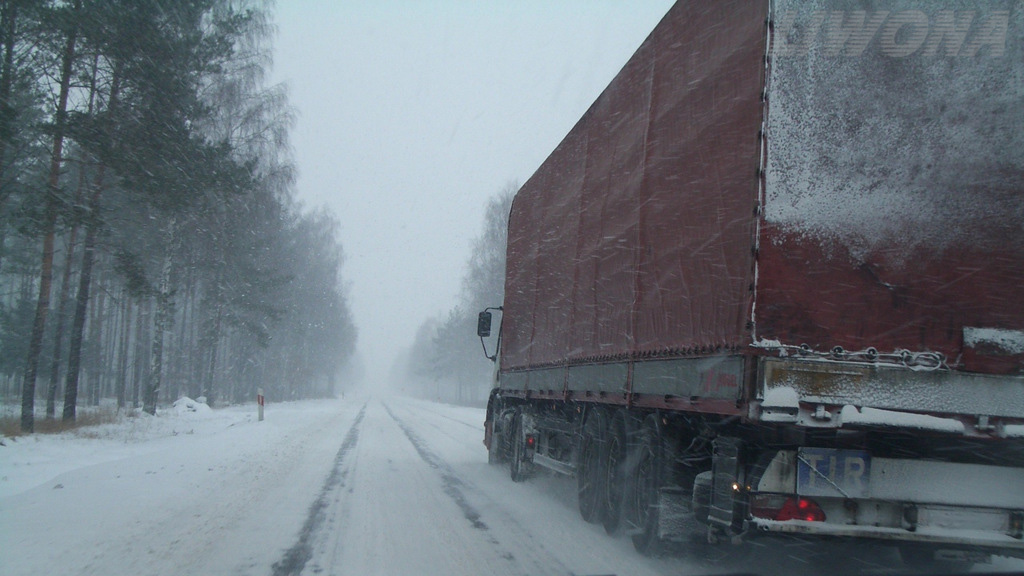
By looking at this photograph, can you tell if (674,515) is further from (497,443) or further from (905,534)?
(497,443)

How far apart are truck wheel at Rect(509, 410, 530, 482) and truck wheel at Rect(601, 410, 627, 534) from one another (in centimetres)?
347

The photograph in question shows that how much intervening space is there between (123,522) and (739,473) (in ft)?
19.4

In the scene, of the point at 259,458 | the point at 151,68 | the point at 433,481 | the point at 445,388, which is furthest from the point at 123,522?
the point at 445,388

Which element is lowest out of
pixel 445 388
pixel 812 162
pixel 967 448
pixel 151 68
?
pixel 445 388

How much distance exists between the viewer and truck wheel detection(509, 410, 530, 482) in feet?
35.3

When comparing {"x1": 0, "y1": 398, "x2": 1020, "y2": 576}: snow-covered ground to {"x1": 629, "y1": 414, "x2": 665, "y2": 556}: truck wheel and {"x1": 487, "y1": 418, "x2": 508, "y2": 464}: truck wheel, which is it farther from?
{"x1": 487, "y1": 418, "x2": 508, "y2": 464}: truck wheel

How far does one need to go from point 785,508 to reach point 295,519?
4979mm

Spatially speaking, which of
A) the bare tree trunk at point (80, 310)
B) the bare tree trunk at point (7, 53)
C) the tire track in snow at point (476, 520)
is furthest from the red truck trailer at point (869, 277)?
the bare tree trunk at point (80, 310)

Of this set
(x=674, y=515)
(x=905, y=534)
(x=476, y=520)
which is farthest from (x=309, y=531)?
(x=905, y=534)

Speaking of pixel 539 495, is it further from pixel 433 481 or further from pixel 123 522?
pixel 123 522

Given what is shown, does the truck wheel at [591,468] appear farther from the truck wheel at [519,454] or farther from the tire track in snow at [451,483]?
the truck wheel at [519,454]

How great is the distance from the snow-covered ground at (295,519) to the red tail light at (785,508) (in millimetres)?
1553

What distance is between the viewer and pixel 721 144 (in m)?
4.84

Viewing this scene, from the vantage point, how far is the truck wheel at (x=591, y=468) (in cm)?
743
